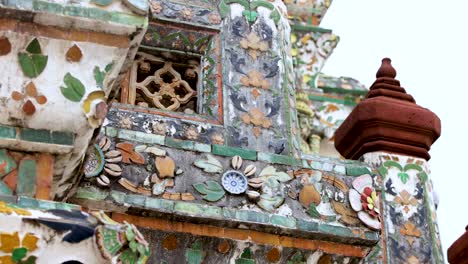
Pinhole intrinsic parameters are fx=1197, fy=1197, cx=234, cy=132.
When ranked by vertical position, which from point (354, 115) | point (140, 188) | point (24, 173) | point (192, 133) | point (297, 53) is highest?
point (297, 53)

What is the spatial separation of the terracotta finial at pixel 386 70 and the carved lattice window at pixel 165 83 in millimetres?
1573

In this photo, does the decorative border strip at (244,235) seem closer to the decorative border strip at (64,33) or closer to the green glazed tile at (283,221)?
the green glazed tile at (283,221)

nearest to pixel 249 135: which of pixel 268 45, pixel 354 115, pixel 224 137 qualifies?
pixel 224 137

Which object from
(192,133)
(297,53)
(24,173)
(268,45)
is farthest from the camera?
(297,53)

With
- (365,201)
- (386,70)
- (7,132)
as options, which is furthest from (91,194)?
(386,70)

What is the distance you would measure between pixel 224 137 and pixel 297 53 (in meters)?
5.01

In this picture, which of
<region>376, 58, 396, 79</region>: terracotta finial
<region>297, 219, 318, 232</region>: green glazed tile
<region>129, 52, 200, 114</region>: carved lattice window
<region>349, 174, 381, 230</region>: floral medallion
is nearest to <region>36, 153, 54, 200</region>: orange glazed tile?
<region>297, 219, 318, 232</region>: green glazed tile

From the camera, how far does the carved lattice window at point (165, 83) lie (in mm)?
6500

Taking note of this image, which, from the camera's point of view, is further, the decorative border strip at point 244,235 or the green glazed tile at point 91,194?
the decorative border strip at point 244,235

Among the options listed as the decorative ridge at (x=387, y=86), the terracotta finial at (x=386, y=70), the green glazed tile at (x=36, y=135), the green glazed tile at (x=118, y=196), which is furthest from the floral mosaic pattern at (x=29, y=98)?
the terracotta finial at (x=386, y=70)

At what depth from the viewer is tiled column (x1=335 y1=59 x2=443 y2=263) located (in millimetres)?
6859

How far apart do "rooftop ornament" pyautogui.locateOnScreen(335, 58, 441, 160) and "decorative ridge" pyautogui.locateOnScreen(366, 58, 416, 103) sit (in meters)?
0.10

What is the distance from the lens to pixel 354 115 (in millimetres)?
7254

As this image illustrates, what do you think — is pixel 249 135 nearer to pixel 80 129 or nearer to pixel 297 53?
pixel 80 129
